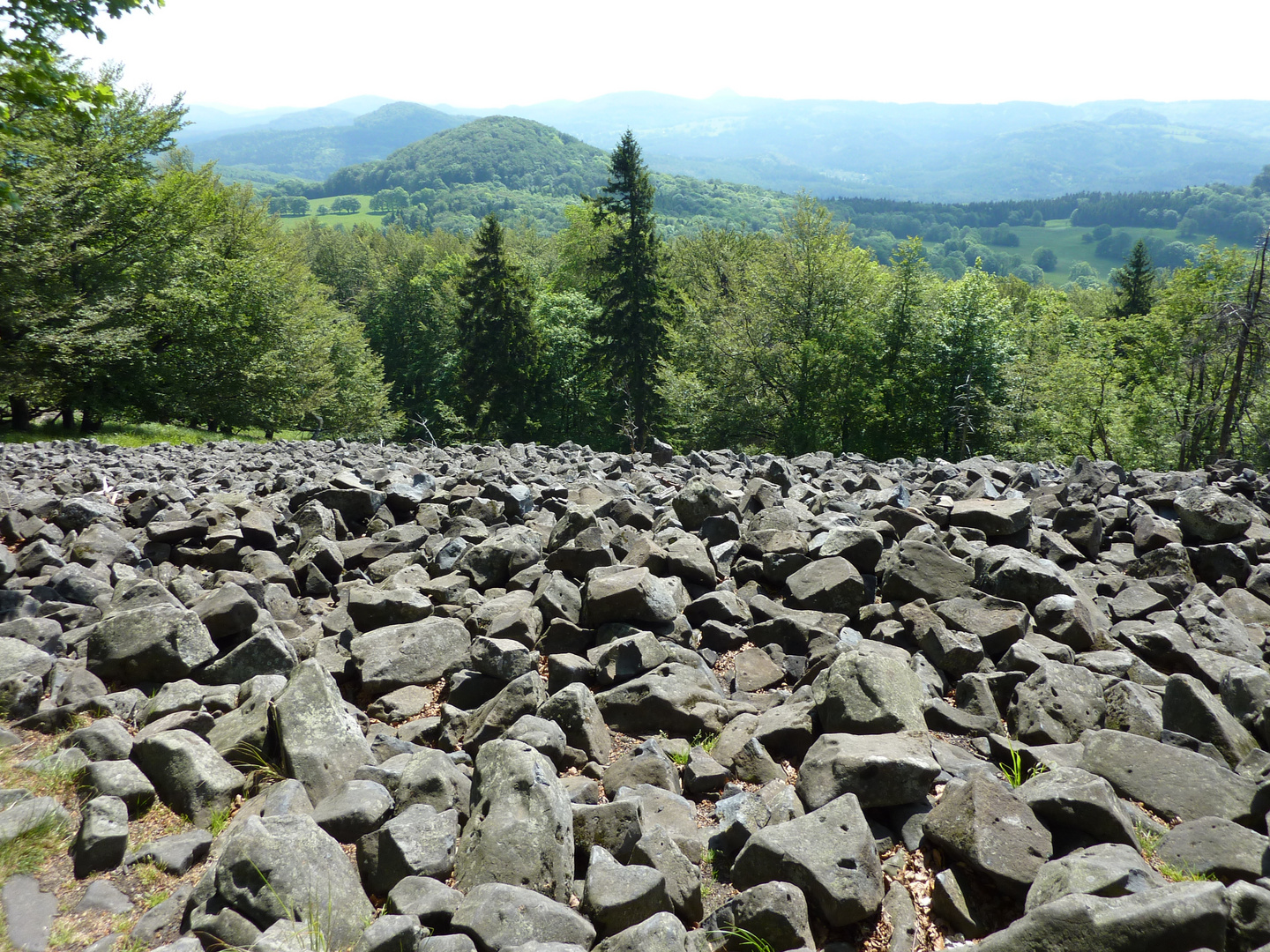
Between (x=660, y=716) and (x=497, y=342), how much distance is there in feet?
134

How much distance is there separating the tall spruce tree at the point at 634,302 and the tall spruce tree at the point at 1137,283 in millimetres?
42597

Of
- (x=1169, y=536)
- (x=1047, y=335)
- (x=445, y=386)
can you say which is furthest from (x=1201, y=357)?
(x=445, y=386)

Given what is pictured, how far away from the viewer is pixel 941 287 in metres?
32.8

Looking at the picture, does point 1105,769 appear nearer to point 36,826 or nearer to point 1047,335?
point 36,826

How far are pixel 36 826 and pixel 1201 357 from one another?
4162cm

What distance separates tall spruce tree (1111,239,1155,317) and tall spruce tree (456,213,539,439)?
49327mm

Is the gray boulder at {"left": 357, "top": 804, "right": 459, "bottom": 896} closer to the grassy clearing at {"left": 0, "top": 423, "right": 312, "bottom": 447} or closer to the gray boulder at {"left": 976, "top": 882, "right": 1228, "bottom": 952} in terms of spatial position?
the gray boulder at {"left": 976, "top": 882, "right": 1228, "bottom": 952}

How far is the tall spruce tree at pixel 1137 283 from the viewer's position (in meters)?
58.3

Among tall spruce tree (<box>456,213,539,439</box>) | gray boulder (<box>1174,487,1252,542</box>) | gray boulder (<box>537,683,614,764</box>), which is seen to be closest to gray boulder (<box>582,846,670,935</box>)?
gray boulder (<box>537,683,614,764</box>)

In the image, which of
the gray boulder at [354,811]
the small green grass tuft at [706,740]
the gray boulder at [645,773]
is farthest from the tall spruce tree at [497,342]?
the gray boulder at [354,811]

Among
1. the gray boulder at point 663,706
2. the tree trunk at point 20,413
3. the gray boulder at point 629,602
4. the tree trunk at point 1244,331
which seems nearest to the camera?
the gray boulder at point 663,706

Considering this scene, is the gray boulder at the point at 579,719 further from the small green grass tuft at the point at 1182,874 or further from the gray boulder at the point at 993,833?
the small green grass tuft at the point at 1182,874

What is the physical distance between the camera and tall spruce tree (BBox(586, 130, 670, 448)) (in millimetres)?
40781

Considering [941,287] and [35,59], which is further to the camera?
[941,287]
